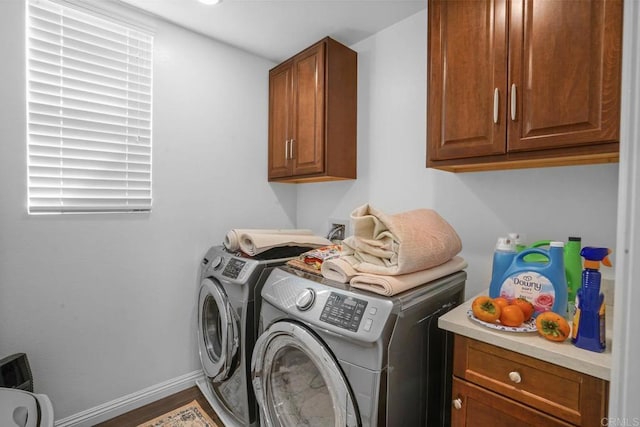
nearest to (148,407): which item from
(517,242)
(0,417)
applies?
(0,417)

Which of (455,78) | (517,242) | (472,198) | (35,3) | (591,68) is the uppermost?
(35,3)

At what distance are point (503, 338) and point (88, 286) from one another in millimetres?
2033

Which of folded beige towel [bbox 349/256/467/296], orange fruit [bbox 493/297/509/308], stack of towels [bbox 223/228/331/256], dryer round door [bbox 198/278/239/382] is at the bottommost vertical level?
dryer round door [bbox 198/278/239/382]

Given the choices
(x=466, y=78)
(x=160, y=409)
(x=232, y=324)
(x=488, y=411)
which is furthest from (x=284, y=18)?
(x=160, y=409)

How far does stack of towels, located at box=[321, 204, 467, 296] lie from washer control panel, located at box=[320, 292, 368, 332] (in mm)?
81

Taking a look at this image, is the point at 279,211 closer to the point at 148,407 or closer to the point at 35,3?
the point at 148,407

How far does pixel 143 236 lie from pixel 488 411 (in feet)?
6.41

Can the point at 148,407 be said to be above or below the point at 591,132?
below

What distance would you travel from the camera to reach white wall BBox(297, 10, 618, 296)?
1270 millimetres

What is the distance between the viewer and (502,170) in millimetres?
1479

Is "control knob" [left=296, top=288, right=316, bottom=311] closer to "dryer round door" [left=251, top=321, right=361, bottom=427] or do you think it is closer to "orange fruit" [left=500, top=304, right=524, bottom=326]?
"dryer round door" [left=251, top=321, right=361, bottom=427]

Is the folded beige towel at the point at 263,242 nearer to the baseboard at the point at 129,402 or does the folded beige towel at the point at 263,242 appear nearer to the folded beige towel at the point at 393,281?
the folded beige towel at the point at 393,281

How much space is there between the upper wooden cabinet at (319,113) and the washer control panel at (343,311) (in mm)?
1024

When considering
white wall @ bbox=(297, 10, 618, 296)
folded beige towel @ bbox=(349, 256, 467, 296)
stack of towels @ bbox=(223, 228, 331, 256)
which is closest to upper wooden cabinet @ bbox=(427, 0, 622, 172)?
white wall @ bbox=(297, 10, 618, 296)
